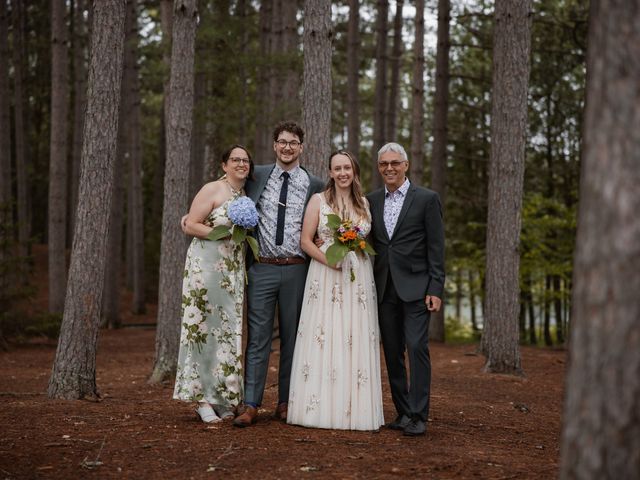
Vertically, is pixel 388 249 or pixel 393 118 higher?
pixel 393 118

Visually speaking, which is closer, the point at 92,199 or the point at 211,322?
the point at 211,322

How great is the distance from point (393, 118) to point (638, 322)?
1699cm

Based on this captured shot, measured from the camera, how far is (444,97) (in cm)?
1678

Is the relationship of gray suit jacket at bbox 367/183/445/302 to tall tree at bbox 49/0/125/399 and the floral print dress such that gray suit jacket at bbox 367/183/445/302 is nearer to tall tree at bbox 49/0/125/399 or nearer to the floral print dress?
the floral print dress

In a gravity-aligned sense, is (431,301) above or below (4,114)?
below

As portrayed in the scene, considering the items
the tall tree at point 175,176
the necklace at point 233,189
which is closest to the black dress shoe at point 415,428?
the necklace at point 233,189

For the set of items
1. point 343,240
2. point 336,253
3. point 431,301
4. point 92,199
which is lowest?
point 431,301

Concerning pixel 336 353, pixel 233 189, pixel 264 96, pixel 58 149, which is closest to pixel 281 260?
pixel 233 189

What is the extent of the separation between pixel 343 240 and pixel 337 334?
83cm

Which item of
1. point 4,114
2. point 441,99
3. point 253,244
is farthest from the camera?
point 4,114

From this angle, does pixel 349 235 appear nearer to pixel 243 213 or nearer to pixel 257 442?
pixel 243 213

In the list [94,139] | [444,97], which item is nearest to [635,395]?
[94,139]

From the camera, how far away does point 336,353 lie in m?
6.23

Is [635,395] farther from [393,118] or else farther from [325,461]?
[393,118]
